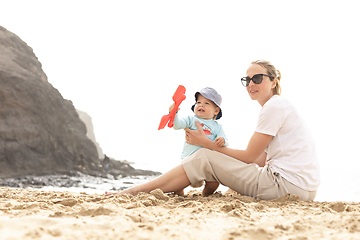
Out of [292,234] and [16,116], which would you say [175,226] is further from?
[16,116]

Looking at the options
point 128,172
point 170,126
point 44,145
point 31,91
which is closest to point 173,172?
point 170,126

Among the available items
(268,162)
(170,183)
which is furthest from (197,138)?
(268,162)

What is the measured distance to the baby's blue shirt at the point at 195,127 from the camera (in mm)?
3139

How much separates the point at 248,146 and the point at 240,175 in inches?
12.1

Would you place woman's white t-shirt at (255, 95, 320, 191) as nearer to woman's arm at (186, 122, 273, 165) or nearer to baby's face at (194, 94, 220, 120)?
woman's arm at (186, 122, 273, 165)

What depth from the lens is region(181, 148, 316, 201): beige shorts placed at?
100.0 inches

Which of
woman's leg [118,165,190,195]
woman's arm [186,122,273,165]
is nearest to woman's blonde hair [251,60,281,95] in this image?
woman's arm [186,122,273,165]

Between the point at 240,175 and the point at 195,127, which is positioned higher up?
the point at 195,127

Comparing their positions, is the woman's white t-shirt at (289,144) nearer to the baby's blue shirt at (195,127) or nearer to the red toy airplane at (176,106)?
the baby's blue shirt at (195,127)

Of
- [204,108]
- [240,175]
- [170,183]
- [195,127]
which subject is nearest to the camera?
[240,175]

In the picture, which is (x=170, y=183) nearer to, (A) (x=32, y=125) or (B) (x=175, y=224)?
(B) (x=175, y=224)

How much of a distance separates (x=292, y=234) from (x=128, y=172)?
63.0ft

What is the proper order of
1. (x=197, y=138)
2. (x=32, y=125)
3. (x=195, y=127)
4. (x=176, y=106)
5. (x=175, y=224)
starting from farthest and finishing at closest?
(x=32, y=125)
(x=195, y=127)
(x=176, y=106)
(x=197, y=138)
(x=175, y=224)

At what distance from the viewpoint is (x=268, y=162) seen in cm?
267
